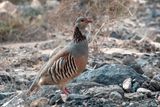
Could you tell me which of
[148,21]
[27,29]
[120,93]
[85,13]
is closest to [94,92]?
Result: [120,93]

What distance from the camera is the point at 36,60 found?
1146cm

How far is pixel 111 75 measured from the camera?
9016 millimetres

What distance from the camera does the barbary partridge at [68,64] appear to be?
7996 millimetres

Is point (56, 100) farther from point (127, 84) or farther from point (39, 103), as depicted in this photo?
point (127, 84)

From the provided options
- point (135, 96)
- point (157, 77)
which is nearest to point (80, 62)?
→ point (135, 96)

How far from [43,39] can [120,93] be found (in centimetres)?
600

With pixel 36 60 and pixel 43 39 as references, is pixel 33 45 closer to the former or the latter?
pixel 43 39

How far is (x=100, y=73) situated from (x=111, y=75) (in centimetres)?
16

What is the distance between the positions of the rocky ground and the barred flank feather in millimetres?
242

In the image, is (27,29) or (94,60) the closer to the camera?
(94,60)

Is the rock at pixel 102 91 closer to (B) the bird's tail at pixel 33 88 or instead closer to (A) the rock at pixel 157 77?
(B) the bird's tail at pixel 33 88

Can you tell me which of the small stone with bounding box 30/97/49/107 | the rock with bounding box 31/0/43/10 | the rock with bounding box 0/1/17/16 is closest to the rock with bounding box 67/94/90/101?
the small stone with bounding box 30/97/49/107

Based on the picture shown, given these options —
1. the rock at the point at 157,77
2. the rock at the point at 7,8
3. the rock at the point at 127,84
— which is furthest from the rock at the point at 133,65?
the rock at the point at 7,8

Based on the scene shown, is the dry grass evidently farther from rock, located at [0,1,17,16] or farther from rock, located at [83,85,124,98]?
rock, located at [83,85,124,98]
